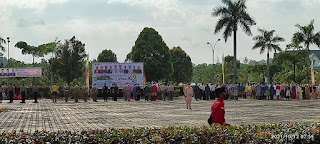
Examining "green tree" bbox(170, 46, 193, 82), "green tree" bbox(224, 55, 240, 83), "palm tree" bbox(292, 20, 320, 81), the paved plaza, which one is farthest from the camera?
"green tree" bbox(170, 46, 193, 82)

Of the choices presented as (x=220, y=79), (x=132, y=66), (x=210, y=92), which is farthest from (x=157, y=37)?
(x=210, y=92)

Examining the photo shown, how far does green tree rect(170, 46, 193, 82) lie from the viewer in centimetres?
9181

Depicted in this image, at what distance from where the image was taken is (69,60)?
61.9 meters

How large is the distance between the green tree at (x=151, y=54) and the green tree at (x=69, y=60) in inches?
382

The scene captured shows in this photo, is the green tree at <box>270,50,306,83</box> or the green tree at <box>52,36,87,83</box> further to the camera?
the green tree at <box>270,50,306,83</box>

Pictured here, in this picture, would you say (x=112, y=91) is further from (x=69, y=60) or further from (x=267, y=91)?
(x=69, y=60)

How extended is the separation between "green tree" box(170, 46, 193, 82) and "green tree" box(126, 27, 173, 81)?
20.5 m

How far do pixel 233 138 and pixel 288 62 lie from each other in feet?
224

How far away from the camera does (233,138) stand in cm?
832

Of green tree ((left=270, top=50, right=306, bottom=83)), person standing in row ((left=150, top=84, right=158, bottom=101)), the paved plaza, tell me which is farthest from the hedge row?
green tree ((left=270, top=50, right=306, bottom=83))

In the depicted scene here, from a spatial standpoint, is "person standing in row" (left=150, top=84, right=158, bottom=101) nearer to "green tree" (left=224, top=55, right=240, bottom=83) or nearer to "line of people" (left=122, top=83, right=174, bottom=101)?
"line of people" (left=122, top=83, right=174, bottom=101)

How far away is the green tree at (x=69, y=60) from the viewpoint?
62031 millimetres

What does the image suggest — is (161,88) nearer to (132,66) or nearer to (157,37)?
(132,66)

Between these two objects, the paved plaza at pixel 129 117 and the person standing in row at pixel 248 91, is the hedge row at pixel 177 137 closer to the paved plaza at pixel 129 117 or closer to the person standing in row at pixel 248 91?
the paved plaza at pixel 129 117
